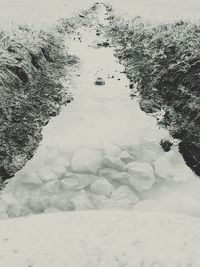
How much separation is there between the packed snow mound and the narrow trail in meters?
1.39

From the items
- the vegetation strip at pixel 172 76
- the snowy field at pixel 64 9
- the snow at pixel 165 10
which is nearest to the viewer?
the vegetation strip at pixel 172 76

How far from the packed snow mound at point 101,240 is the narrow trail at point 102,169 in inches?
54.6

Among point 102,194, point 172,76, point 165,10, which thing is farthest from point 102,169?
point 165,10

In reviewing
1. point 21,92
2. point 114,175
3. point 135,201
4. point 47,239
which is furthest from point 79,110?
point 47,239

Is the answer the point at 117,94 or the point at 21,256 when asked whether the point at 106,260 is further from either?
the point at 117,94

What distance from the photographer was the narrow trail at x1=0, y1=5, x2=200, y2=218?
9008mm

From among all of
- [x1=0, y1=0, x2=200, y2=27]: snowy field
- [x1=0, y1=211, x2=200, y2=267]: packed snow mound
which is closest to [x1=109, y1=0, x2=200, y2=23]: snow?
[x1=0, y1=0, x2=200, y2=27]: snowy field

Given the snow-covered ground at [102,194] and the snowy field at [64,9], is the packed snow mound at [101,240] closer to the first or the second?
the snow-covered ground at [102,194]

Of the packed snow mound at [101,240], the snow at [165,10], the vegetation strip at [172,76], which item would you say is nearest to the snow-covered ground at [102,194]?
the packed snow mound at [101,240]

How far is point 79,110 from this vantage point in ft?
45.3

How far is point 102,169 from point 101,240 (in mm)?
3714

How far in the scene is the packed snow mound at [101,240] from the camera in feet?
20.6

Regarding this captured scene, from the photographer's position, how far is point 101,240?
6.72m

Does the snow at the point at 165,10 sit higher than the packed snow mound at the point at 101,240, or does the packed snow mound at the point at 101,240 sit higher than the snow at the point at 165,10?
the packed snow mound at the point at 101,240
